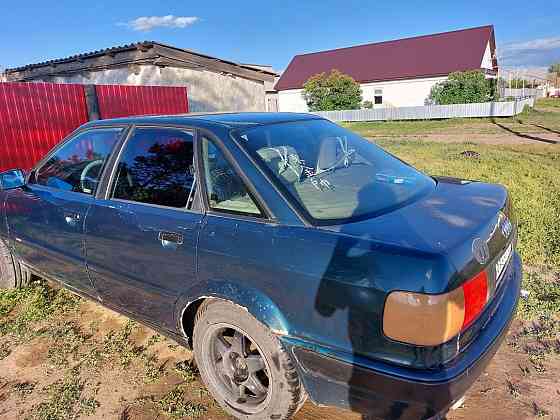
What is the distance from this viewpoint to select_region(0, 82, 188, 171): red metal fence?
680 cm

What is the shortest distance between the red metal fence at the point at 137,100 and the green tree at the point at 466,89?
22644mm

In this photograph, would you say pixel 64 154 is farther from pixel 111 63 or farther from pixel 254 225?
pixel 111 63

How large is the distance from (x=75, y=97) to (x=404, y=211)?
7.32 metres

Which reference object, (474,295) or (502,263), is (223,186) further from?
(502,263)

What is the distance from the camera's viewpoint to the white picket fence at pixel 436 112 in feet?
78.1

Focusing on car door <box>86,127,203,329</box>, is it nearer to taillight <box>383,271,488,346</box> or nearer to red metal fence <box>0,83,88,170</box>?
taillight <box>383,271,488,346</box>

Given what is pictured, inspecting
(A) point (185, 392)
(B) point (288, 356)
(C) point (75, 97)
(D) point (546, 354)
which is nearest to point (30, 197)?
(A) point (185, 392)

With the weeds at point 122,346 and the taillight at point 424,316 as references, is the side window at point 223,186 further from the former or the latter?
the weeds at point 122,346

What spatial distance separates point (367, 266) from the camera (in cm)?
169

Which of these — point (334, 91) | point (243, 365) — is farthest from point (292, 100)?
point (243, 365)

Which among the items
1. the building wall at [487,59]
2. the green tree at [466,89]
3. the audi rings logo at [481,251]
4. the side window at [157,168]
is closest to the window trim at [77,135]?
the side window at [157,168]

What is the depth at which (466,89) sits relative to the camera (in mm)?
26438

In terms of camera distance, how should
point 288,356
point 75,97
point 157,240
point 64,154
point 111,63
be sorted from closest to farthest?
point 288,356 < point 157,240 < point 64,154 < point 75,97 < point 111,63

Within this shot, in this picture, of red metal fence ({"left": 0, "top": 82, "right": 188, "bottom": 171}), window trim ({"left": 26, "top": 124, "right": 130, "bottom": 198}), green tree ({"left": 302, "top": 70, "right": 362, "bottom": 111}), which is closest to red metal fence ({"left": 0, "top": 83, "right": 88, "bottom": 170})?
red metal fence ({"left": 0, "top": 82, "right": 188, "bottom": 171})
